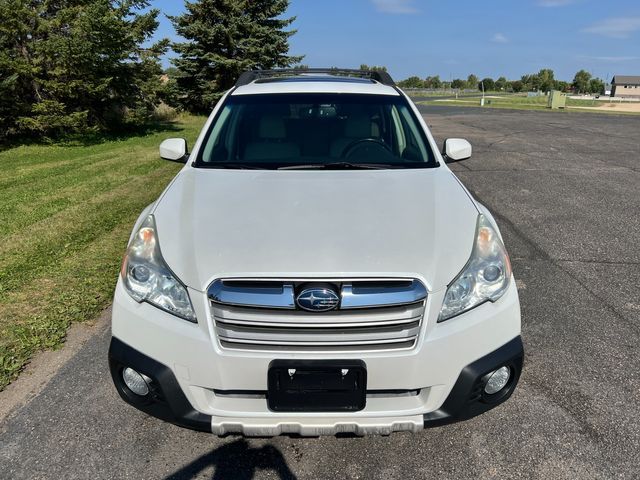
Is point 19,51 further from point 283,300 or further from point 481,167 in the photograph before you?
point 283,300

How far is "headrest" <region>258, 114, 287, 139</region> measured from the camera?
3.33 m

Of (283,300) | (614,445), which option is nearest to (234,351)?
(283,300)

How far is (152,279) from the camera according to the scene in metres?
2.12

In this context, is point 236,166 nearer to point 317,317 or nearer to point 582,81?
point 317,317

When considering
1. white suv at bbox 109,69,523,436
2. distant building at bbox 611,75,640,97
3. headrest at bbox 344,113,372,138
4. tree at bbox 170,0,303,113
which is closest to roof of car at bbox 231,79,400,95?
headrest at bbox 344,113,372,138

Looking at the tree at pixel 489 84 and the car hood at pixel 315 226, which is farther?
the tree at pixel 489 84

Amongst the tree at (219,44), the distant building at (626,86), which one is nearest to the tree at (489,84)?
the distant building at (626,86)

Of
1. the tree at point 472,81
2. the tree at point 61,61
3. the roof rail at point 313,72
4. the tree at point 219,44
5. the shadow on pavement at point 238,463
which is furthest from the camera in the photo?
the tree at point 472,81

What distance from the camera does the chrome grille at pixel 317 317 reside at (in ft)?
6.34

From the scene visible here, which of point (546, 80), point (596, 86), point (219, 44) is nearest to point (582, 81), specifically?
point (596, 86)

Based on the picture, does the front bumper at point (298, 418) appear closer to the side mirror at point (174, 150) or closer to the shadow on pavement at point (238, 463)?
the shadow on pavement at point (238, 463)

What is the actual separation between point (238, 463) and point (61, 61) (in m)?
13.7

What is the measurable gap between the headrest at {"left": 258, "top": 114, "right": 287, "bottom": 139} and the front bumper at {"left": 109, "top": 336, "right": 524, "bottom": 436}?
179 centimetres

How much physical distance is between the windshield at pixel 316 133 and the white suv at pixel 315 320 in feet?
Answer: 2.72
